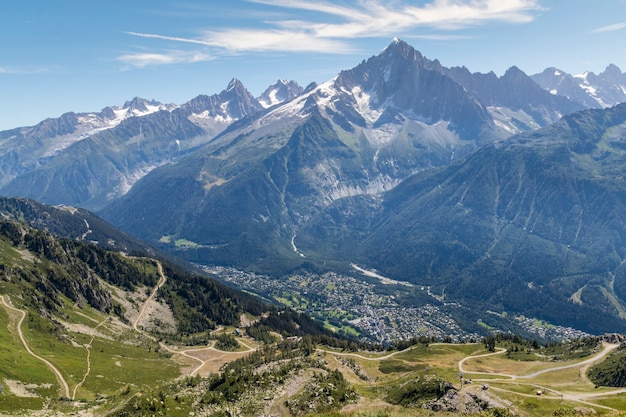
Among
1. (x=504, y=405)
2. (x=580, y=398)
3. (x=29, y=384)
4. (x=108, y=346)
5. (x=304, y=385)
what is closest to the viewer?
(x=504, y=405)

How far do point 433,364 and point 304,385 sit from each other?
54.7 metres

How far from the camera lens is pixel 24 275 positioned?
191750 millimetres

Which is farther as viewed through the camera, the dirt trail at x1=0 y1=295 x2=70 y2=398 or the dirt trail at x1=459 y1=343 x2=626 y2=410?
the dirt trail at x1=0 y1=295 x2=70 y2=398

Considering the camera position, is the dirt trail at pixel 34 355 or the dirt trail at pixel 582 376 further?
the dirt trail at pixel 34 355

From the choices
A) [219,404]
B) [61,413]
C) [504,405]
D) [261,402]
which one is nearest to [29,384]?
[61,413]

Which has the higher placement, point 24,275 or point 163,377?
point 24,275

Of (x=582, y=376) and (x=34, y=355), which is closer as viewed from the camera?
(x=582, y=376)

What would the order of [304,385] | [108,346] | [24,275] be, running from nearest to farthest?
[304,385] → [108,346] → [24,275]

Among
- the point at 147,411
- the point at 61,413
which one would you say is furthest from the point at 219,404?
the point at 61,413

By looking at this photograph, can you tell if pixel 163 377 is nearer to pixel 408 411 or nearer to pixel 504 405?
pixel 408 411

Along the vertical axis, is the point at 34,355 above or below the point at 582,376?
above

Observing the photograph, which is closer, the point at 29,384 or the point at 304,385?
the point at 304,385

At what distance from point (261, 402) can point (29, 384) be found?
57.6 meters

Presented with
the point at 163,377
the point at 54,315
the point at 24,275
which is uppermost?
the point at 24,275
